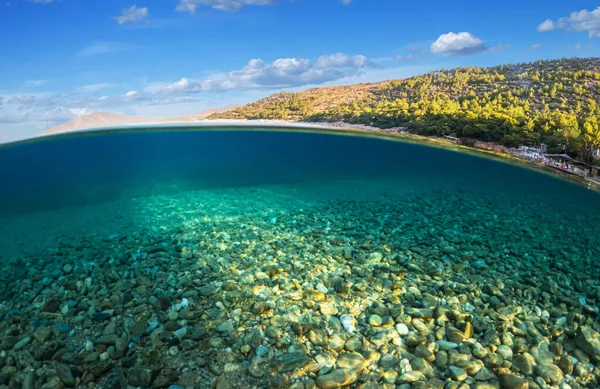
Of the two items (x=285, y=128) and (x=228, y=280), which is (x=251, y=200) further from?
(x=285, y=128)

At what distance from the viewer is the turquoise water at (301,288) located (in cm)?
516

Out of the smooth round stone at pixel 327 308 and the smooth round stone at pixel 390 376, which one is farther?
the smooth round stone at pixel 327 308

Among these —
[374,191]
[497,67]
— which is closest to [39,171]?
[374,191]

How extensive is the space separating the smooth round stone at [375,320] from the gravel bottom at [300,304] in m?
0.02

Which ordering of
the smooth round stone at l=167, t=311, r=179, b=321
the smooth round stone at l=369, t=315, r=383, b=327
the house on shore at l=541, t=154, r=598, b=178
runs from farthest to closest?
the house on shore at l=541, t=154, r=598, b=178, the smooth round stone at l=167, t=311, r=179, b=321, the smooth round stone at l=369, t=315, r=383, b=327

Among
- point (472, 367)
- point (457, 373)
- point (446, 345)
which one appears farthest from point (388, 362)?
point (472, 367)

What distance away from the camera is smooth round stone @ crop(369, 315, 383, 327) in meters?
6.09

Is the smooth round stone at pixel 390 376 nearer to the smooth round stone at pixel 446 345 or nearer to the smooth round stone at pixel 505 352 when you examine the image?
the smooth round stone at pixel 446 345

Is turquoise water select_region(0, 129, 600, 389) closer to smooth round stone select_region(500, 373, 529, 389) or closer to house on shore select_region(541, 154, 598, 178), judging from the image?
→ smooth round stone select_region(500, 373, 529, 389)

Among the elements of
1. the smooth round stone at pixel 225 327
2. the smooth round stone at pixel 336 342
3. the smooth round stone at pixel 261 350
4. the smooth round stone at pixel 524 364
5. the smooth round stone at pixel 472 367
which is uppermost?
the smooth round stone at pixel 225 327

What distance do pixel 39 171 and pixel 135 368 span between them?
2800 centimetres

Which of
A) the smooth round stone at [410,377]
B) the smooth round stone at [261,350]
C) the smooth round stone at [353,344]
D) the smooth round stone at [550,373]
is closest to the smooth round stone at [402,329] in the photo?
the smooth round stone at [353,344]

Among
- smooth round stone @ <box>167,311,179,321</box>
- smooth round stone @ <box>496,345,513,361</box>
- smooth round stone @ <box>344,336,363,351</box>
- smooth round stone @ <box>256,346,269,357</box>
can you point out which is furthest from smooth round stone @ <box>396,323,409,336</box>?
smooth round stone @ <box>167,311,179,321</box>

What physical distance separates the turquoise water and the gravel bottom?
0.03 metres
